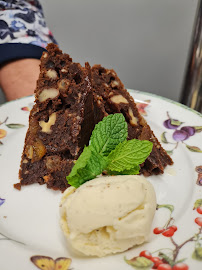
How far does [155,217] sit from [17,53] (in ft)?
4.99

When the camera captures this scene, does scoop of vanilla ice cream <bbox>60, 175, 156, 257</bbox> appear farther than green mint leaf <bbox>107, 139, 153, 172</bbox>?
No

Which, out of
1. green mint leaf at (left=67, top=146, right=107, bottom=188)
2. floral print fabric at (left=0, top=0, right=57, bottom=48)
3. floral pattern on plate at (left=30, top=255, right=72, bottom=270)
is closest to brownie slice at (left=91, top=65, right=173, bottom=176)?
green mint leaf at (left=67, top=146, right=107, bottom=188)

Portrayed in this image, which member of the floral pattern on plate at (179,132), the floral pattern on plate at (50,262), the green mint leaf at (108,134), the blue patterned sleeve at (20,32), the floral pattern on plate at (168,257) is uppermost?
the blue patterned sleeve at (20,32)

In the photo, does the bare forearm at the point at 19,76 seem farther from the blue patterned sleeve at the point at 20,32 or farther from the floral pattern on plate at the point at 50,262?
the floral pattern on plate at the point at 50,262

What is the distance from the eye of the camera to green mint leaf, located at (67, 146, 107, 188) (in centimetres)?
118

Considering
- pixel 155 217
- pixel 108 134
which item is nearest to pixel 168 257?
pixel 155 217

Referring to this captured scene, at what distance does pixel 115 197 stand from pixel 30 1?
→ 2.03 meters

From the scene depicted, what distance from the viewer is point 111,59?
10.3 feet

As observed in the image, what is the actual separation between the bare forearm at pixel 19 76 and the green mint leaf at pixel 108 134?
95 cm

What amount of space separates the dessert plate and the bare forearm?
365 mm

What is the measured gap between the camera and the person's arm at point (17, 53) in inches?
83.7

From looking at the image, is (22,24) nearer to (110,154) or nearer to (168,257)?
(110,154)

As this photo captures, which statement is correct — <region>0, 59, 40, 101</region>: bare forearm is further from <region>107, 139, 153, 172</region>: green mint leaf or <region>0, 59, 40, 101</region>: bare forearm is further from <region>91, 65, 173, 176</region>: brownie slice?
<region>107, 139, 153, 172</region>: green mint leaf

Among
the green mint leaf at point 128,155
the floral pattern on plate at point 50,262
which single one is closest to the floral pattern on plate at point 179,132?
the green mint leaf at point 128,155
